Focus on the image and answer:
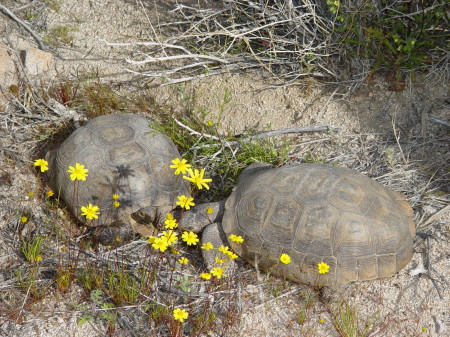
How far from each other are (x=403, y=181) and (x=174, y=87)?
2470 mm

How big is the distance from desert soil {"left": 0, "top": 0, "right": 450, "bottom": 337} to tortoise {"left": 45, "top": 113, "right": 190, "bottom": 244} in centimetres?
46

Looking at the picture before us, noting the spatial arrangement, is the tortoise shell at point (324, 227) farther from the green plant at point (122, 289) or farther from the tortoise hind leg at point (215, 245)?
the green plant at point (122, 289)

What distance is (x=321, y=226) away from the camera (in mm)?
3953

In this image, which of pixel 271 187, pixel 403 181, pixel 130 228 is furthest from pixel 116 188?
pixel 403 181

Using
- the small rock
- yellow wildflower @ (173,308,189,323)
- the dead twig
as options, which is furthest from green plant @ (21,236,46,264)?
the dead twig

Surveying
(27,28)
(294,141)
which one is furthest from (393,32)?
(27,28)

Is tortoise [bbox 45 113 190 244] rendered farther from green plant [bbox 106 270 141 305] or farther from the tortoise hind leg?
green plant [bbox 106 270 141 305]

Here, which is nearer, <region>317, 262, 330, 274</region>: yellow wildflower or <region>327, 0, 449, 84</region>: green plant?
<region>317, 262, 330, 274</region>: yellow wildflower

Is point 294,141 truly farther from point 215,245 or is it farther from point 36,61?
point 36,61

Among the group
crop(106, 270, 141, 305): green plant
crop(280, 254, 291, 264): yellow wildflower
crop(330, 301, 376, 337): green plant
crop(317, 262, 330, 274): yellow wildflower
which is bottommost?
crop(330, 301, 376, 337): green plant

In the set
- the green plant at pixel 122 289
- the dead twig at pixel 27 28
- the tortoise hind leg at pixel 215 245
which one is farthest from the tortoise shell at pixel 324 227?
the dead twig at pixel 27 28

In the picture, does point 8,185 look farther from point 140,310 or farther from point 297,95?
point 297,95

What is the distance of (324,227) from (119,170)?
1.76 metres

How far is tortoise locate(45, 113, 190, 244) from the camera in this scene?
449 centimetres
